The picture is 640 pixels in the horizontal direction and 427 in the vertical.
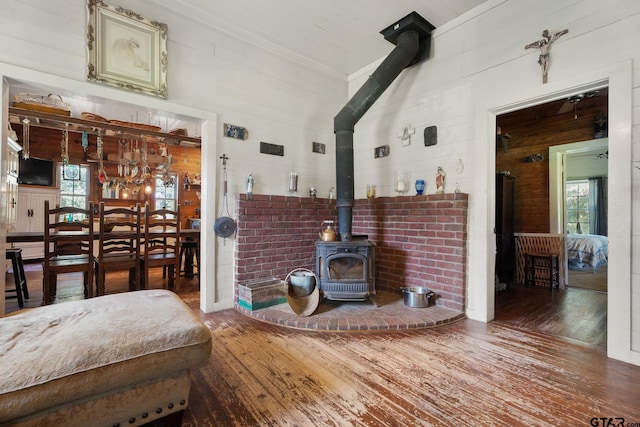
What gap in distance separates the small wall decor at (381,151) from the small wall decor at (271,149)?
124 cm

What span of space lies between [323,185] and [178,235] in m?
2.03

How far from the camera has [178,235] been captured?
152 inches

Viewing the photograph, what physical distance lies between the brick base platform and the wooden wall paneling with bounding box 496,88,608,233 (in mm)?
2971

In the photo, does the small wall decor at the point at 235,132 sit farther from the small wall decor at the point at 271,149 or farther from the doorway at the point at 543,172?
the doorway at the point at 543,172

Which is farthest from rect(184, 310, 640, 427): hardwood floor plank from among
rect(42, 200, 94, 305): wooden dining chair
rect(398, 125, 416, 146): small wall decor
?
rect(398, 125, 416, 146): small wall decor

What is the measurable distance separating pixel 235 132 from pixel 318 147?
1152mm

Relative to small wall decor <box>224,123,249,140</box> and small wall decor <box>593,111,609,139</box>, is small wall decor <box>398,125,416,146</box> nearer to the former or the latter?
small wall decor <box>224,123,249,140</box>

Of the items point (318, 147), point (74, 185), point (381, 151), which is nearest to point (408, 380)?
point (381, 151)

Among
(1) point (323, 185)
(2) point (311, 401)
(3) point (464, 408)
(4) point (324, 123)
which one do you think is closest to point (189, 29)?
(4) point (324, 123)

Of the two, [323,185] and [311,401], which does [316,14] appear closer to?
[323,185]

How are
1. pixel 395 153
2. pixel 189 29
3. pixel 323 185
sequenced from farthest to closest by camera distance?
pixel 323 185 → pixel 395 153 → pixel 189 29

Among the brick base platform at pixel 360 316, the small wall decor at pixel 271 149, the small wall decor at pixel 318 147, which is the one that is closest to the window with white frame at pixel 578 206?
the brick base platform at pixel 360 316

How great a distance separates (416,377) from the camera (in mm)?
1855

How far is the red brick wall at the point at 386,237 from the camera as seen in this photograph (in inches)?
119
